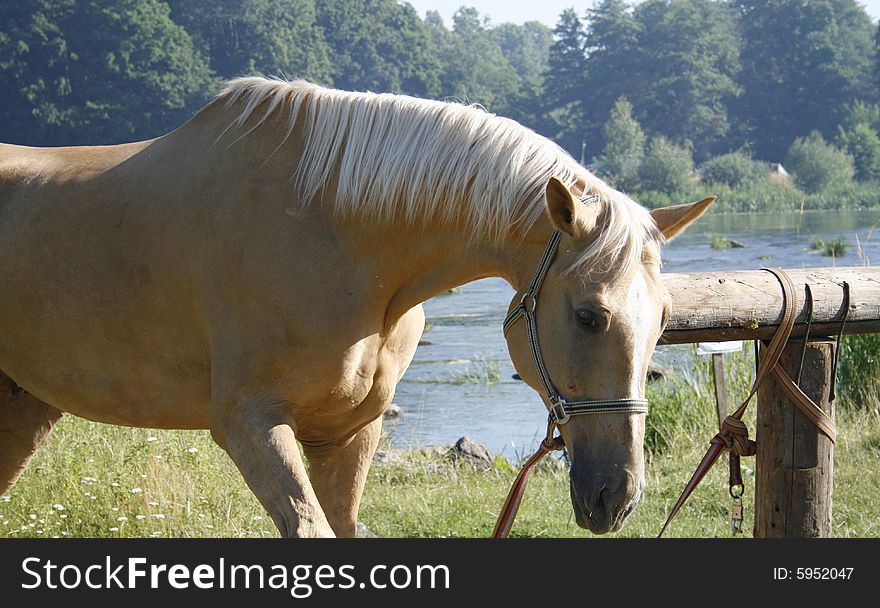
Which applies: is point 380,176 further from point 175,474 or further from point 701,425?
point 701,425

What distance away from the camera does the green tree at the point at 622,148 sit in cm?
5859

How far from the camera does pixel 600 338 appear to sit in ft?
8.60

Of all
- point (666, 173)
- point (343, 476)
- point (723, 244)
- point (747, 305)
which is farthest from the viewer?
point (666, 173)

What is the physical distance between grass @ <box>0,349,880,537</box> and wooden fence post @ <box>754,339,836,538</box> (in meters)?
1.04

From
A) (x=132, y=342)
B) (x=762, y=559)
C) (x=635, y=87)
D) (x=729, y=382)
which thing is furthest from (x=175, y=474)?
(x=635, y=87)

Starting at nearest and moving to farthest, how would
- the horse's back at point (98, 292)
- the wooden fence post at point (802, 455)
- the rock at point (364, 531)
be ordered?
the horse's back at point (98, 292)
the wooden fence post at point (802, 455)
the rock at point (364, 531)

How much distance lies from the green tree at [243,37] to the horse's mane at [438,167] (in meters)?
62.7

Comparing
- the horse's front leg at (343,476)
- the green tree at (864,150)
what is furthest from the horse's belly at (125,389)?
the green tree at (864,150)

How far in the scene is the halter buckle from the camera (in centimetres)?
268

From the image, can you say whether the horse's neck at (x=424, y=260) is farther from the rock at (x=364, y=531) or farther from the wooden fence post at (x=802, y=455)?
the rock at (x=364, y=531)

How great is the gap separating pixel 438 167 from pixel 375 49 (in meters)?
76.8

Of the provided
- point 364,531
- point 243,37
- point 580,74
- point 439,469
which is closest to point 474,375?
point 439,469

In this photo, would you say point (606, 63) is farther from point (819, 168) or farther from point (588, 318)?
point (588, 318)

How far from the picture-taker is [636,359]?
2.62 metres
